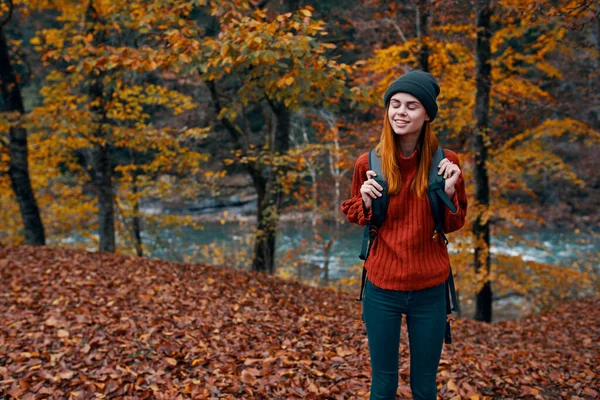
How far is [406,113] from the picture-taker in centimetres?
233

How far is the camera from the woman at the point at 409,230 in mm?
2338

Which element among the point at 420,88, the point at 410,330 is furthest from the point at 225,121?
the point at 410,330

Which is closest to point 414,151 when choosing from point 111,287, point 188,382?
point 188,382

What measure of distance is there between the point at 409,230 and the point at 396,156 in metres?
0.42

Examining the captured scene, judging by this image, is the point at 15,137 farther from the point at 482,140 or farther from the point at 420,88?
the point at 482,140

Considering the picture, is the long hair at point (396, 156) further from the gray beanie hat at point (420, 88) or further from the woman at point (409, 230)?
the gray beanie hat at point (420, 88)

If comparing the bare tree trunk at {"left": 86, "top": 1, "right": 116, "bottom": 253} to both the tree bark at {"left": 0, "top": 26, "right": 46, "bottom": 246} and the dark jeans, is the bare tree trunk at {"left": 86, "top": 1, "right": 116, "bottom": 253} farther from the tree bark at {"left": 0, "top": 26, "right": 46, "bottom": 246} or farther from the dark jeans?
the dark jeans

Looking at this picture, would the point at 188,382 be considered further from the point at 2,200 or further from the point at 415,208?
the point at 2,200

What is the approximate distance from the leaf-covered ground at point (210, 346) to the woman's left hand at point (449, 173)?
7.54 feet

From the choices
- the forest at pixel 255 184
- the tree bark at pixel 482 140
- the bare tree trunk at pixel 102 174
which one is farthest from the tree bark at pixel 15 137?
the tree bark at pixel 482 140

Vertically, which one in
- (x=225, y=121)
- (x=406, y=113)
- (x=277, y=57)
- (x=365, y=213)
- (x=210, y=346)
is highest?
(x=277, y=57)

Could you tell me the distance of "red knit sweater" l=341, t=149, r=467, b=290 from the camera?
7.83 feet

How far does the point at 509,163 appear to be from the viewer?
10.2 meters

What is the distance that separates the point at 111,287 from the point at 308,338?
3.32 meters
